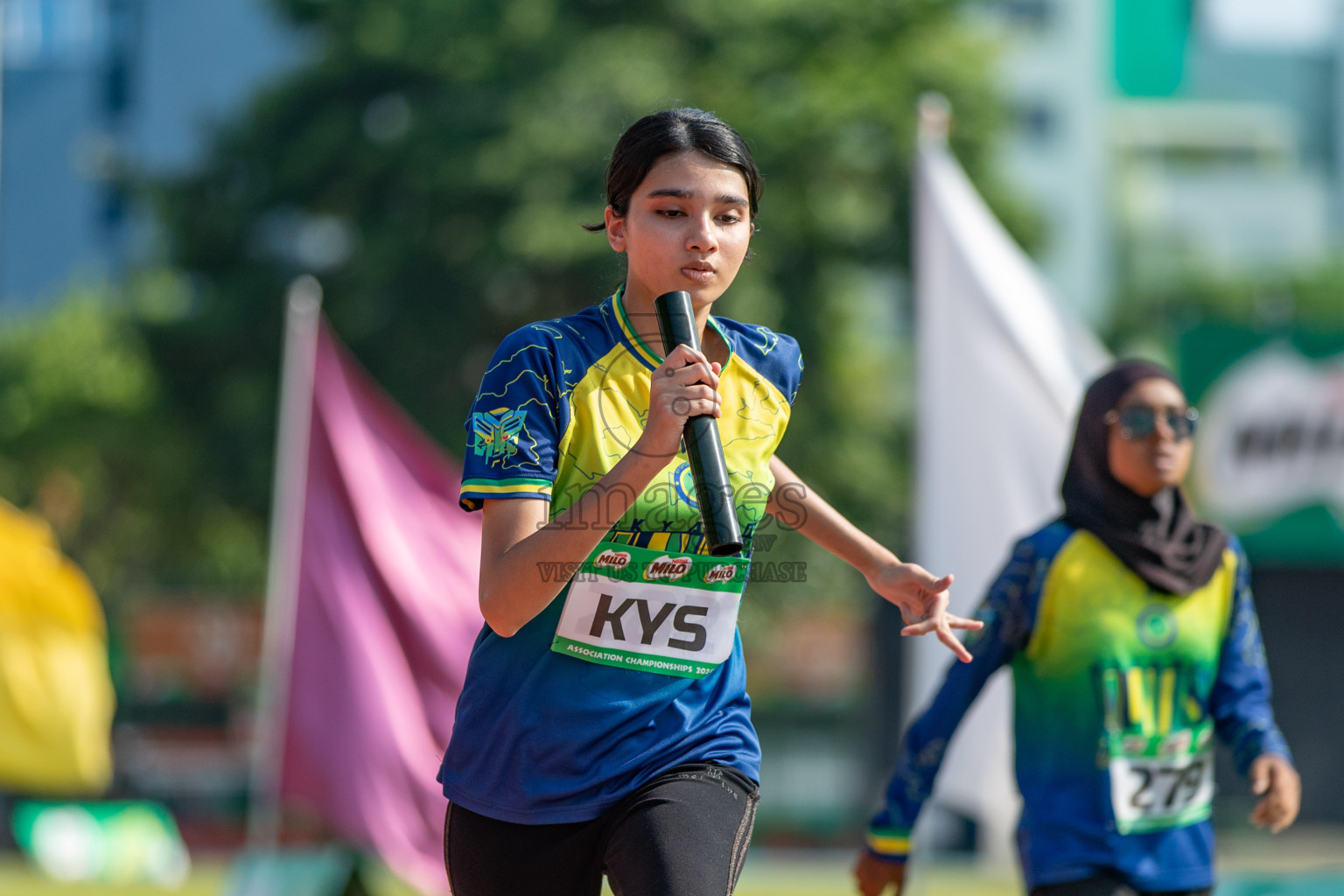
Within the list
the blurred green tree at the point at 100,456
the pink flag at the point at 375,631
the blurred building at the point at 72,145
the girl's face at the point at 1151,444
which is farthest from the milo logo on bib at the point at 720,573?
the blurred building at the point at 72,145

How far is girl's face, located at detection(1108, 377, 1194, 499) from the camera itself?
4219mm

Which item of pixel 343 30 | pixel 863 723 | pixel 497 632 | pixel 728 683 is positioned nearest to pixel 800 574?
pixel 728 683

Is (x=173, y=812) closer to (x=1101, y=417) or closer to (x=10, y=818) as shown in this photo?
(x=10, y=818)

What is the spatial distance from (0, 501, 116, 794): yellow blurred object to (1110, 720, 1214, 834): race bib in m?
8.15

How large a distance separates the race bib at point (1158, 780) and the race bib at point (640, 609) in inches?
66.8

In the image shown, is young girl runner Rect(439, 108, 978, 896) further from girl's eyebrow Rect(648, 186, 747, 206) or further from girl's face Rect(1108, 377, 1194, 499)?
girl's face Rect(1108, 377, 1194, 499)

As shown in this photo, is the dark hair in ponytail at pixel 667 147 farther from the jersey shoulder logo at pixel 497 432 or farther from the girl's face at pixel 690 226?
the jersey shoulder logo at pixel 497 432

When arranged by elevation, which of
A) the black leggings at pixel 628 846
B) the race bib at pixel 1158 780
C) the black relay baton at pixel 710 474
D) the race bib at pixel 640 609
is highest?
the black relay baton at pixel 710 474

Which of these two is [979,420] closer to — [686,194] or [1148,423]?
[1148,423]

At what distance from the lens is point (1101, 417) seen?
4.34 metres

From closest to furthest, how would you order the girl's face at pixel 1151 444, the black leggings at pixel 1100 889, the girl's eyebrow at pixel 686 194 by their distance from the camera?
the girl's eyebrow at pixel 686 194
the black leggings at pixel 1100 889
the girl's face at pixel 1151 444

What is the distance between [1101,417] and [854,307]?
55.3ft

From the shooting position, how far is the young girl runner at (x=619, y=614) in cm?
252

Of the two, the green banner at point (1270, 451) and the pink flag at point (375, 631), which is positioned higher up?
the green banner at point (1270, 451)
